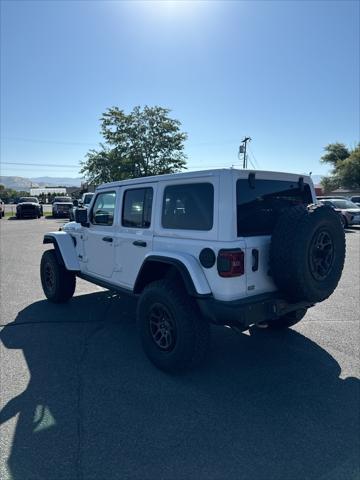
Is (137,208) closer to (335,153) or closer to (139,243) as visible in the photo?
(139,243)

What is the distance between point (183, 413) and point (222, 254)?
4.42ft

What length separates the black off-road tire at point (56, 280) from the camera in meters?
5.59

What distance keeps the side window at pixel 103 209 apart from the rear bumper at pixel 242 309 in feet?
6.60

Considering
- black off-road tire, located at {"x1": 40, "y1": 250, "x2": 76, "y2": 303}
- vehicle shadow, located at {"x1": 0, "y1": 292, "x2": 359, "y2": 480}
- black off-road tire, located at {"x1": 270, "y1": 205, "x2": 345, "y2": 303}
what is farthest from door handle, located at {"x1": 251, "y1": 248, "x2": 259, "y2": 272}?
black off-road tire, located at {"x1": 40, "y1": 250, "x2": 76, "y2": 303}

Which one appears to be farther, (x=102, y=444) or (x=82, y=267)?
(x=82, y=267)

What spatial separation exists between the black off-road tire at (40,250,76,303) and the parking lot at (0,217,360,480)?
760 mm

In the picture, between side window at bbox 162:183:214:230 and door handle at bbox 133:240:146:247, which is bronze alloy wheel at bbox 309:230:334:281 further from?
door handle at bbox 133:240:146:247

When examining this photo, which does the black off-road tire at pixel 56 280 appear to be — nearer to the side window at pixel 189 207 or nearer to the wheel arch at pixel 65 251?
the wheel arch at pixel 65 251

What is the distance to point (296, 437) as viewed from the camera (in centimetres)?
255

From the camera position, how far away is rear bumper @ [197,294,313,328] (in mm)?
3035

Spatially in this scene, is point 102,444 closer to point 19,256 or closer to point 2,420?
point 2,420

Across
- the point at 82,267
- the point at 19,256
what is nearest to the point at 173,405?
the point at 82,267

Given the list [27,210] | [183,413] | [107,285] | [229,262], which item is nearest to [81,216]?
[107,285]

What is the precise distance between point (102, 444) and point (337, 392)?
2.07 m
